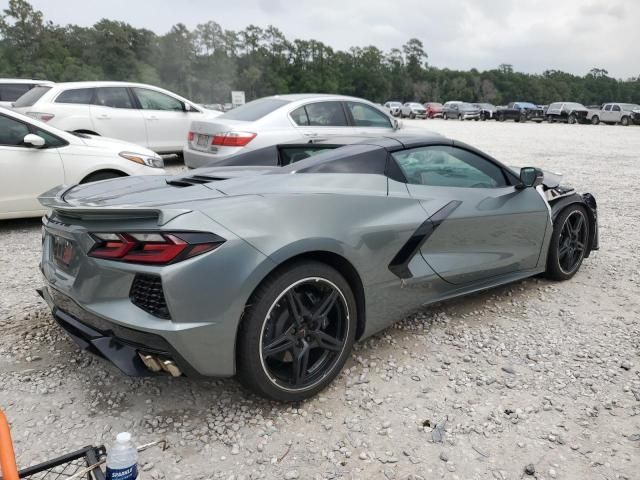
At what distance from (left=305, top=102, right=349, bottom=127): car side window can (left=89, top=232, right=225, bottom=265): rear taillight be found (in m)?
5.65

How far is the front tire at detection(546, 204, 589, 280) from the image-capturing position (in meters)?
4.20

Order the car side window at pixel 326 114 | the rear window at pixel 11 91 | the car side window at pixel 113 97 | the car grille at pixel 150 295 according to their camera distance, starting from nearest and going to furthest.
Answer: the car grille at pixel 150 295 → the car side window at pixel 326 114 → the car side window at pixel 113 97 → the rear window at pixel 11 91

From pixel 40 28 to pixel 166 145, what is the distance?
63.6 metres

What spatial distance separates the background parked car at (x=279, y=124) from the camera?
711 cm

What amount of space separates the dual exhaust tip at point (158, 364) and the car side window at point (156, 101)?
8.38m

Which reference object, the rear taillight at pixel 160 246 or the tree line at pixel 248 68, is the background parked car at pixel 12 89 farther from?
the tree line at pixel 248 68

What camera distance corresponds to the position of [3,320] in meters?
3.52

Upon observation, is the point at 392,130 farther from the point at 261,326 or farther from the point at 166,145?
the point at 261,326

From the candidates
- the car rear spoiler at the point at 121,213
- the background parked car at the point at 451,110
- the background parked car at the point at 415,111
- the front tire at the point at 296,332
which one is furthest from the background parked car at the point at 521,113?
the car rear spoiler at the point at 121,213

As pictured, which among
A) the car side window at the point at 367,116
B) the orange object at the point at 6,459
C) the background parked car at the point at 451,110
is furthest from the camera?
the background parked car at the point at 451,110

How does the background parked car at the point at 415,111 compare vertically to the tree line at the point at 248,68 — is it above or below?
below

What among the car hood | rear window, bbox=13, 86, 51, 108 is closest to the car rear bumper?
the car hood

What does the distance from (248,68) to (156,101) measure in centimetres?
7923

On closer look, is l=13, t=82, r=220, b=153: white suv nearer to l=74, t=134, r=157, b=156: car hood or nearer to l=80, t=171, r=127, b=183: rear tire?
l=74, t=134, r=157, b=156: car hood
